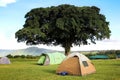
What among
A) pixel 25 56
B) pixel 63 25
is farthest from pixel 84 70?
pixel 25 56

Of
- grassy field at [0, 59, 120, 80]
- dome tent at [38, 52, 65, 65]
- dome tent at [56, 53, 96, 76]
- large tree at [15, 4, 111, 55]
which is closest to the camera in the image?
grassy field at [0, 59, 120, 80]

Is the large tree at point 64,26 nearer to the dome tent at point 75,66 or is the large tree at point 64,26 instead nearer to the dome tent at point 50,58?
the dome tent at point 50,58

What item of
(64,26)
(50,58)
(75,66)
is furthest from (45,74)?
(64,26)

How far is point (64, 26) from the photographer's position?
57719 mm

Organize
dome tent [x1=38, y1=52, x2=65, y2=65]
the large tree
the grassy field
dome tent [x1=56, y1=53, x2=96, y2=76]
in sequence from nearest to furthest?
the grassy field < dome tent [x1=56, y1=53, x2=96, y2=76] < dome tent [x1=38, y1=52, x2=65, y2=65] < the large tree

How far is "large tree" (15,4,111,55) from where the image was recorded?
2286 inches

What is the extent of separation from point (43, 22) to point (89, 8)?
994 cm

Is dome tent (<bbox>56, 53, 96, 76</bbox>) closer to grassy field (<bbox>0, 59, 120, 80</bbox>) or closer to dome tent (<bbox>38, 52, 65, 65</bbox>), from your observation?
grassy field (<bbox>0, 59, 120, 80</bbox>)

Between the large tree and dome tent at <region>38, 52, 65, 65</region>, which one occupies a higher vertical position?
the large tree

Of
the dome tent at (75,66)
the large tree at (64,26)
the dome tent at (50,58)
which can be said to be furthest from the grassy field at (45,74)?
the large tree at (64,26)

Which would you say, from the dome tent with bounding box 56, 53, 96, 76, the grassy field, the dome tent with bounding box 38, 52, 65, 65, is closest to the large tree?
the dome tent with bounding box 38, 52, 65, 65

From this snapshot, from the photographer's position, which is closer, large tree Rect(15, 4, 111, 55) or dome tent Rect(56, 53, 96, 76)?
dome tent Rect(56, 53, 96, 76)

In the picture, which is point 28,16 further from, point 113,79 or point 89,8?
point 113,79

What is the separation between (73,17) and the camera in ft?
190
